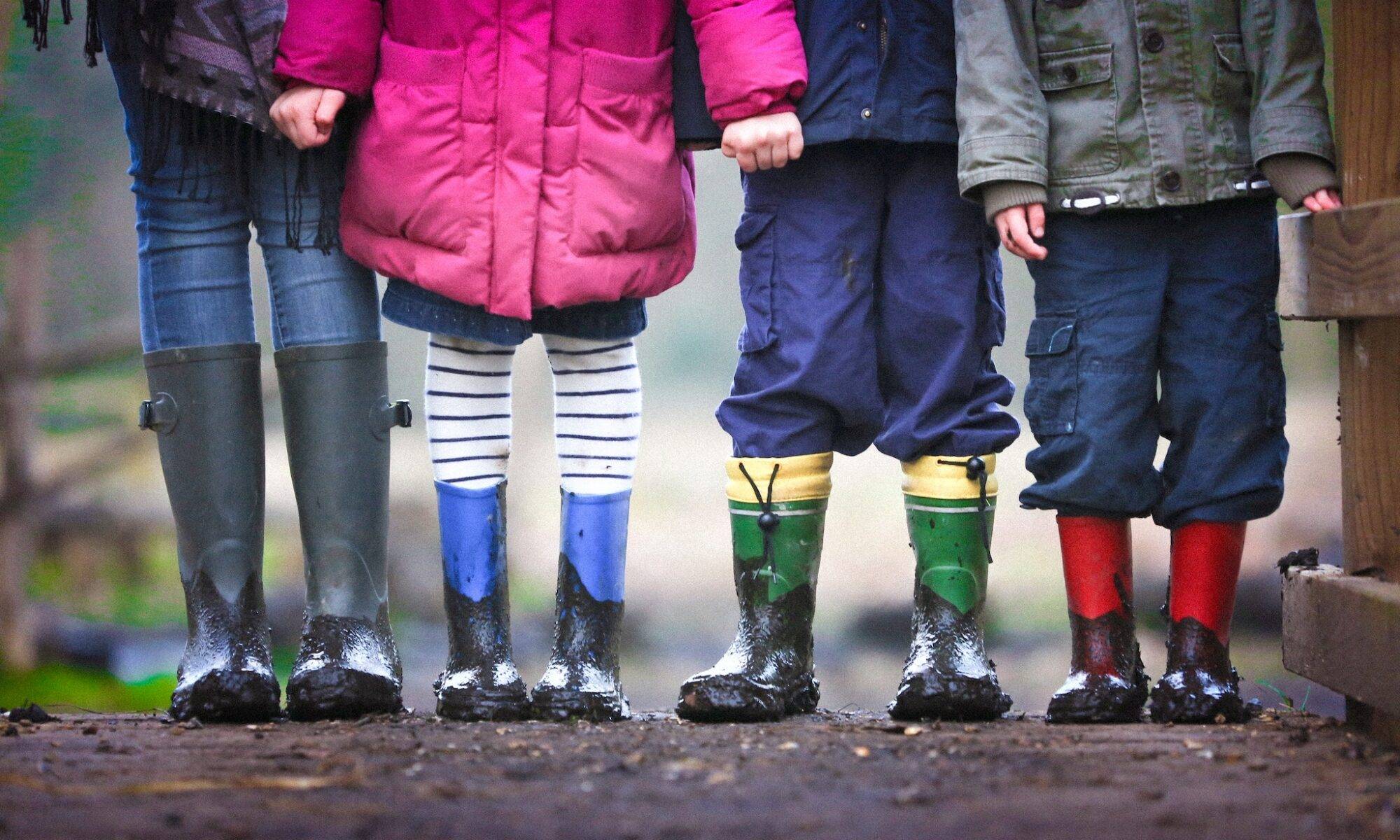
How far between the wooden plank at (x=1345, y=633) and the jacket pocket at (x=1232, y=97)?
51 centimetres

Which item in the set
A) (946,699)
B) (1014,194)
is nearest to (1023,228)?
(1014,194)

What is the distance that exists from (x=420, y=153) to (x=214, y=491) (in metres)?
0.50

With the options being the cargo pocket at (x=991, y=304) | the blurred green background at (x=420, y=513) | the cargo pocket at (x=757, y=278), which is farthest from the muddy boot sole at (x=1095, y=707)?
the blurred green background at (x=420, y=513)

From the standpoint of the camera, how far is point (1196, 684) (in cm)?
170

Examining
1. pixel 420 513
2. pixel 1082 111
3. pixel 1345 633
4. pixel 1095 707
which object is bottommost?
pixel 1095 707

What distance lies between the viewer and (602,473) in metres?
1.83

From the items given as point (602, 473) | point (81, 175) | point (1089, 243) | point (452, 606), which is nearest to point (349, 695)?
point (452, 606)

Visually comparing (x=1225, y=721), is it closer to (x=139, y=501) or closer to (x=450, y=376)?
(x=450, y=376)

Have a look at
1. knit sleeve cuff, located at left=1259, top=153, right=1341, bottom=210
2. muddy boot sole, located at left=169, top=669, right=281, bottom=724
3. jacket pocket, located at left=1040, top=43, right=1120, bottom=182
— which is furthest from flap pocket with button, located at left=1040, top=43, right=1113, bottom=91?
muddy boot sole, located at left=169, top=669, right=281, bottom=724

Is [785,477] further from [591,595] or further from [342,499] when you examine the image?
[342,499]

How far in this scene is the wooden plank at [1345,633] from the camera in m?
1.44

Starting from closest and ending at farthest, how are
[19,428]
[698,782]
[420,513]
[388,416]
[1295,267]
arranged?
[698,782]
[1295,267]
[388,416]
[19,428]
[420,513]

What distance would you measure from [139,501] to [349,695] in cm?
335

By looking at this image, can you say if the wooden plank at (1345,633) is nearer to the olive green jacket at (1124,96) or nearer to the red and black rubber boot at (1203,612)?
the red and black rubber boot at (1203,612)
